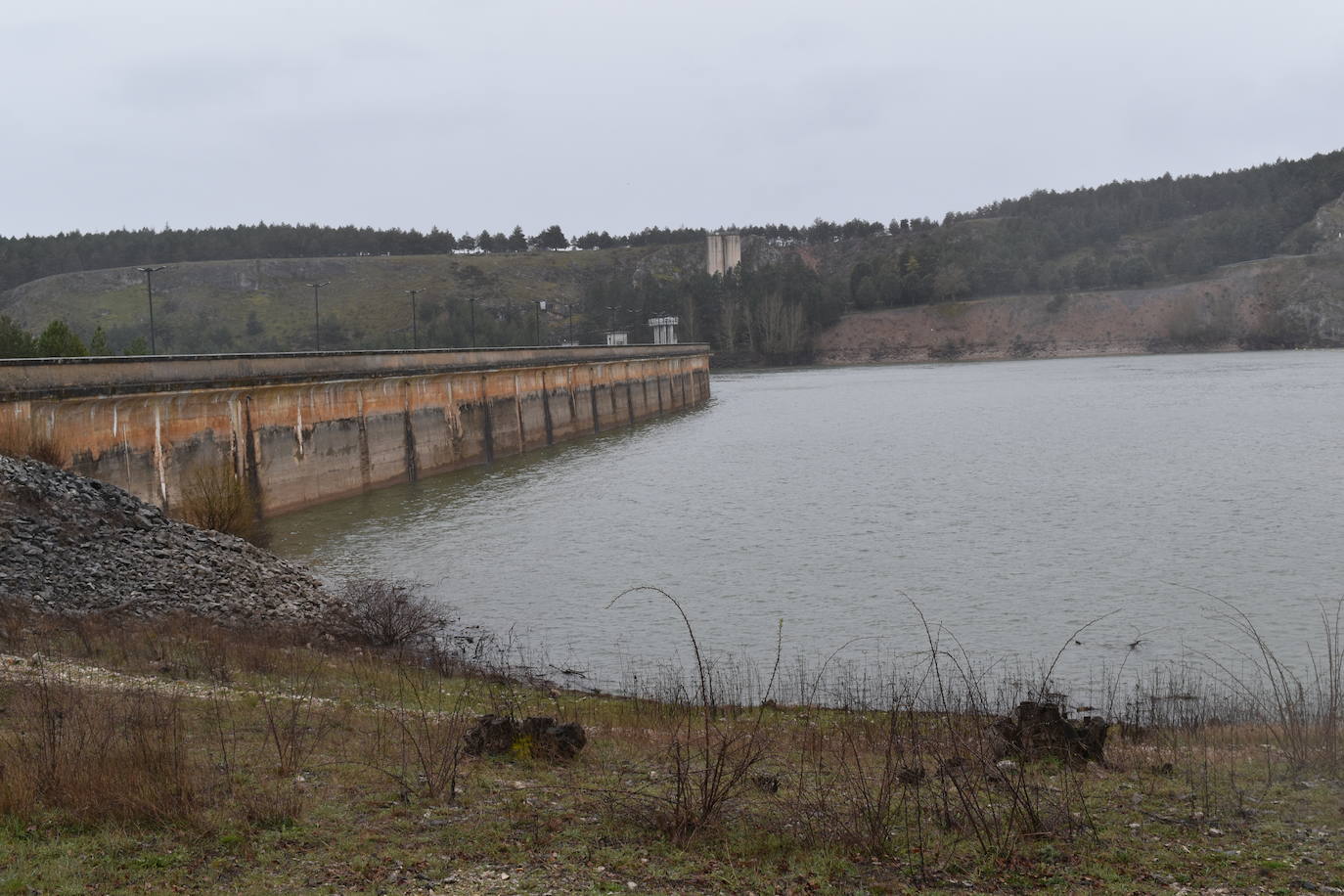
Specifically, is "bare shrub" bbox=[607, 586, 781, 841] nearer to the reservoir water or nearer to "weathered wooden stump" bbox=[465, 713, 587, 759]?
"weathered wooden stump" bbox=[465, 713, 587, 759]

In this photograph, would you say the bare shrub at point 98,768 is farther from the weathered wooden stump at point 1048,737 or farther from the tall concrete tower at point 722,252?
the tall concrete tower at point 722,252

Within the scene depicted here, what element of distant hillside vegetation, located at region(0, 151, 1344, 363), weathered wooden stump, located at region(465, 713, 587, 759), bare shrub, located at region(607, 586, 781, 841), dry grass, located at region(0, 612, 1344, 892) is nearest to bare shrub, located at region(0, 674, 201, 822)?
dry grass, located at region(0, 612, 1344, 892)

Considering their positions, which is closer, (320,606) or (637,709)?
(637,709)

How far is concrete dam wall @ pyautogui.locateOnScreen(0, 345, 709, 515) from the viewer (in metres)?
25.4

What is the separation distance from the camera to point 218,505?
25.5 metres

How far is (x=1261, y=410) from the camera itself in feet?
182

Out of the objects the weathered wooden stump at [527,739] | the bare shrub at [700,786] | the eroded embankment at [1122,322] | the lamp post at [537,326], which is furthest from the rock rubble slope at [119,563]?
the eroded embankment at [1122,322]

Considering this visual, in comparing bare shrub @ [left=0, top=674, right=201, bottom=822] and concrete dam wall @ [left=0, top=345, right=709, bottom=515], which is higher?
concrete dam wall @ [left=0, top=345, right=709, bottom=515]

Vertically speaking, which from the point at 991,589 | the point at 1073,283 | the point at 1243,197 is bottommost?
the point at 991,589

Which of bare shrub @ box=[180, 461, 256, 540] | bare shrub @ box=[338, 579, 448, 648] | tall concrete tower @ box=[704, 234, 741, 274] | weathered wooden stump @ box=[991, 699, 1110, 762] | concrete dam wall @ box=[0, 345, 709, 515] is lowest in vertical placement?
bare shrub @ box=[338, 579, 448, 648]

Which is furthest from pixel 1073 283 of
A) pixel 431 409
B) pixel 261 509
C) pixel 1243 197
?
pixel 261 509

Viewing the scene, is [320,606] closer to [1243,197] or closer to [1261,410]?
[1261,410]

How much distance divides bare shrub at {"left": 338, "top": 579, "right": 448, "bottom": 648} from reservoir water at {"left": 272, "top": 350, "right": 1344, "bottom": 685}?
1018 millimetres

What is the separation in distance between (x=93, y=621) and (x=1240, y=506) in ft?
84.4
